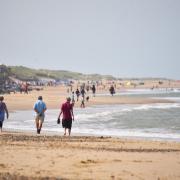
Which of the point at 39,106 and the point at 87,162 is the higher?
Answer: the point at 39,106

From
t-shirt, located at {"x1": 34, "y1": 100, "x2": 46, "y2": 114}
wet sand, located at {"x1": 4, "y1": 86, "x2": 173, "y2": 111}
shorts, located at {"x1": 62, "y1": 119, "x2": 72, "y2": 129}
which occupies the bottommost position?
wet sand, located at {"x1": 4, "y1": 86, "x2": 173, "y2": 111}

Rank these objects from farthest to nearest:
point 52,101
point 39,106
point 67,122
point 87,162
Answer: point 52,101, point 39,106, point 67,122, point 87,162

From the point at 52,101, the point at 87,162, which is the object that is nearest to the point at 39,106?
the point at 87,162

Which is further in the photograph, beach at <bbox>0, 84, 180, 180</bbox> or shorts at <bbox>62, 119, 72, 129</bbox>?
shorts at <bbox>62, 119, 72, 129</bbox>

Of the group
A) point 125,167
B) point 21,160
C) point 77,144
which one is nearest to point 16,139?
point 77,144

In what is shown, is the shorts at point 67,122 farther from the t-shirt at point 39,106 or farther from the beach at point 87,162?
the beach at point 87,162

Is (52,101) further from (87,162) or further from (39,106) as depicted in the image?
(87,162)

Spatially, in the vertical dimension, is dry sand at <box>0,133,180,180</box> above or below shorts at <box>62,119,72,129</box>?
below

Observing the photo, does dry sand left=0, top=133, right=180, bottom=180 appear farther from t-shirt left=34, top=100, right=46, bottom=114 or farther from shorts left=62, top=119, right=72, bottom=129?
t-shirt left=34, top=100, right=46, bottom=114

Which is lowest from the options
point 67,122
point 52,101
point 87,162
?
point 52,101

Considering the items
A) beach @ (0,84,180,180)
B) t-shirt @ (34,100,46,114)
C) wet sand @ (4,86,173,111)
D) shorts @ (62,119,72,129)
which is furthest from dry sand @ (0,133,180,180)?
wet sand @ (4,86,173,111)

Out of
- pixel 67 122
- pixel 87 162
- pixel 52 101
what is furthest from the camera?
pixel 52 101

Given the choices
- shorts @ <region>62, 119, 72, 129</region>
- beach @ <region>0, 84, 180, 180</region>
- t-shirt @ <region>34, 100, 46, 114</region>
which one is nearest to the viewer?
beach @ <region>0, 84, 180, 180</region>

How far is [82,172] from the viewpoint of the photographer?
30.2 feet
